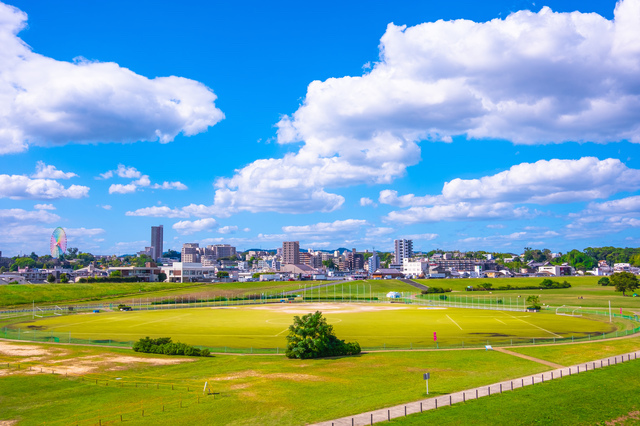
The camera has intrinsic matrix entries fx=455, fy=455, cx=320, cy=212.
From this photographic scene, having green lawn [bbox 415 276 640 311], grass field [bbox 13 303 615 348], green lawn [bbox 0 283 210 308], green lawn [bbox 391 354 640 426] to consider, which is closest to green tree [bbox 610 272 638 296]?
green lawn [bbox 415 276 640 311]

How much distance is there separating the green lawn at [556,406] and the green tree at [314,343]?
22.2 metres

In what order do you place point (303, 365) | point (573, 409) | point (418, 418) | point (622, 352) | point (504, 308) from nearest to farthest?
1. point (418, 418)
2. point (573, 409)
3. point (303, 365)
4. point (622, 352)
5. point (504, 308)

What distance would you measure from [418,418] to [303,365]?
793 inches

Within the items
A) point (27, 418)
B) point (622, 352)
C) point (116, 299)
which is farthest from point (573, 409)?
point (116, 299)

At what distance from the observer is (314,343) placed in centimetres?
5206

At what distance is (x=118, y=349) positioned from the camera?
Result: 5728 cm

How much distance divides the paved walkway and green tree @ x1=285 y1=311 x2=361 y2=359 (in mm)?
19897

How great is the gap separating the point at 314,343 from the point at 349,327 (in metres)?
29.3

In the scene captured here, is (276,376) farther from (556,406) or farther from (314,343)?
(556,406)

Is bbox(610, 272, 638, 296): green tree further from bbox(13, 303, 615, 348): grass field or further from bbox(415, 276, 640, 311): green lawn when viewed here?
bbox(13, 303, 615, 348): grass field

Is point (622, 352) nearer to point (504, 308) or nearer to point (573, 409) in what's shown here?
point (573, 409)

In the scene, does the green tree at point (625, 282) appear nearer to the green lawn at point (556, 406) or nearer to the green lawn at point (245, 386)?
the green lawn at point (245, 386)

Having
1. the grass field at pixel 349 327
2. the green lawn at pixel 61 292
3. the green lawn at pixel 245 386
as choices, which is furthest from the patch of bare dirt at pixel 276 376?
the green lawn at pixel 61 292

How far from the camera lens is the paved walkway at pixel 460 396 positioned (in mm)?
29219
